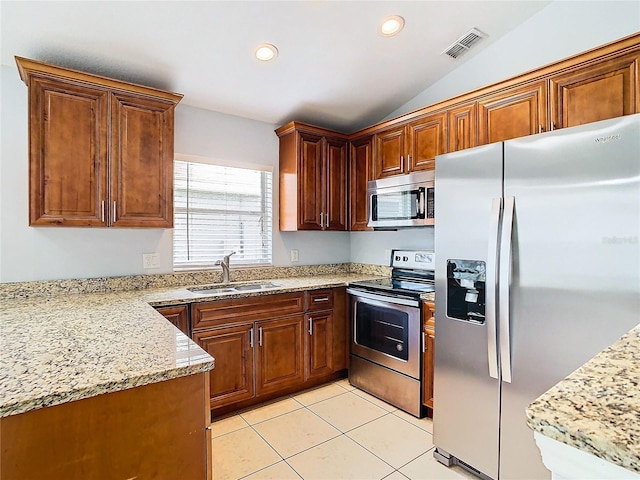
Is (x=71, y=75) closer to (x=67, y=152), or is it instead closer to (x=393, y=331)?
(x=67, y=152)

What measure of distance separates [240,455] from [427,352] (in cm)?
141

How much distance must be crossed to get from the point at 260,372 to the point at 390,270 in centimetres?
157

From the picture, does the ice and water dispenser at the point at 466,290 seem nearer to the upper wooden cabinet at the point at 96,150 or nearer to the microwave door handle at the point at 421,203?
the microwave door handle at the point at 421,203

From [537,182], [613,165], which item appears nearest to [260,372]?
[537,182]

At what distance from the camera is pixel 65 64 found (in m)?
2.34

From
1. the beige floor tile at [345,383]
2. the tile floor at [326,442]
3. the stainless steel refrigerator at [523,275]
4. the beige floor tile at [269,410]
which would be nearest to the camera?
the stainless steel refrigerator at [523,275]

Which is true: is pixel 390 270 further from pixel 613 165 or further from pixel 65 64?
pixel 65 64

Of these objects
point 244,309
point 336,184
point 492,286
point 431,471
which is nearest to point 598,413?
point 492,286

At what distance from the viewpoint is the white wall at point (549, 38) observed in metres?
2.28

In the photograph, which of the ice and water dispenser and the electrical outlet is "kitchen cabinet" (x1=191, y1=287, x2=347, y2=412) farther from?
the ice and water dispenser

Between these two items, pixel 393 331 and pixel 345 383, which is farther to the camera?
pixel 345 383

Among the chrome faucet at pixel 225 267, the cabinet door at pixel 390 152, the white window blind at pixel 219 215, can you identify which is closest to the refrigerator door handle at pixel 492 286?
the cabinet door at pixel 390 152

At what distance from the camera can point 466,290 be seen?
1988 mm

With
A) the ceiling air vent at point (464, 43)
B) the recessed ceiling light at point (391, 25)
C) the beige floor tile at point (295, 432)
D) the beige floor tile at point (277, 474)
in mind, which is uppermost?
the ceiling air vent at point (464, 43)
